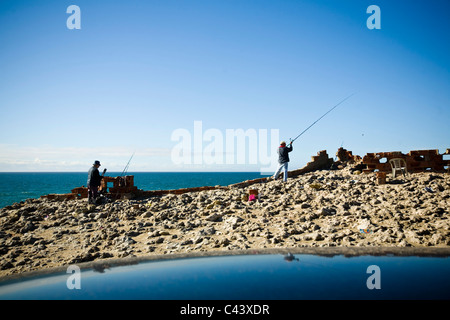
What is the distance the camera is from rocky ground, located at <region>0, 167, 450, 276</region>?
630 cm

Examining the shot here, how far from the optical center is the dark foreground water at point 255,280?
11.0ft

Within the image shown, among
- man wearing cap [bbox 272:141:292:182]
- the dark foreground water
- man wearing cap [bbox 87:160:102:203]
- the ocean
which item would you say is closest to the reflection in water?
the dark foreground water

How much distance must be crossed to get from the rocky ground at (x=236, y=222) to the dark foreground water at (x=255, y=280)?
153 cm

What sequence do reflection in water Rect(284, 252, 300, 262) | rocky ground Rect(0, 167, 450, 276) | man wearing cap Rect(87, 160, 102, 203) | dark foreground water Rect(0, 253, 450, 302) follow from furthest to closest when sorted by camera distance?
man wearing cap Rect(87, 160, 102, 203) → rocky ground Rect(0, 167, 450, 276) → reflection in water Rect(284, 252, 300, 262) → dark foreground water Rect(0, 253, 450, 302)

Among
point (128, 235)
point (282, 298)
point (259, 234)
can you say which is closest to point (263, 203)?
point (259, 234)

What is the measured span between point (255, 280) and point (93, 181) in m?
9.52

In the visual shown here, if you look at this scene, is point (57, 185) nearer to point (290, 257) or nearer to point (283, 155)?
point (283, 155)

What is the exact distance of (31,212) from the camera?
35.9 feet

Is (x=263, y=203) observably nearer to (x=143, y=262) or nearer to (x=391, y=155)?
(x=143, y=262)

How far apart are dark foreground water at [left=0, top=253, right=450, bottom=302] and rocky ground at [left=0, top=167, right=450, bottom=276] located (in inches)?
60.3

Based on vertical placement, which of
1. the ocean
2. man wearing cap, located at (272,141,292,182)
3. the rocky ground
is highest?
man wearing cap, located at (272,141,292,182)

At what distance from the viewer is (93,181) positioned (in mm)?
11461

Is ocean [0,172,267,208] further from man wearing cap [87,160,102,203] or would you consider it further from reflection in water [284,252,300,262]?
reflection in water [284,252,300,262]
